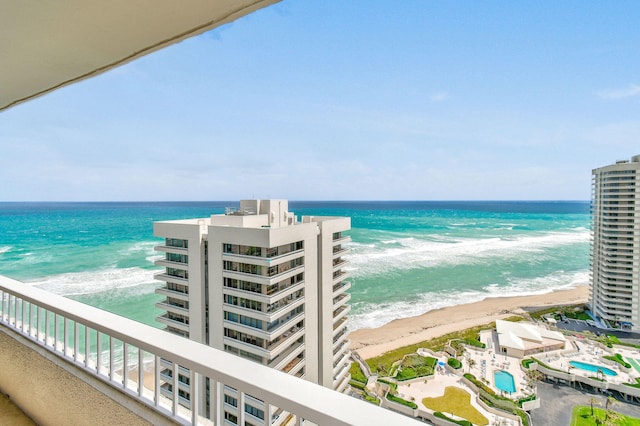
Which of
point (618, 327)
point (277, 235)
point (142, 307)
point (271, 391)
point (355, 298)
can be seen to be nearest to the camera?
point (271, 391)

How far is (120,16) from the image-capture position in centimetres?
77

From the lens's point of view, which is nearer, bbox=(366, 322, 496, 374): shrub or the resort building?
bbox=(366, 322, 496, 374): shrub

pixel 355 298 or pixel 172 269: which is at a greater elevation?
pixel 172 269

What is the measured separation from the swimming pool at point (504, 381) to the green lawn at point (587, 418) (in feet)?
4.93

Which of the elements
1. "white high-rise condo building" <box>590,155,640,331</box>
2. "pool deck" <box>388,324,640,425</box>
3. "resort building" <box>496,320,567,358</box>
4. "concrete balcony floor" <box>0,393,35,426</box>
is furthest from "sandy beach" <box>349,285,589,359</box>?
"concrete balcony floor" <box>0,393,35,426</box>

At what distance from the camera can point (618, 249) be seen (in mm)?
15352

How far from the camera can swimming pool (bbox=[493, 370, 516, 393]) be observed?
9.32m

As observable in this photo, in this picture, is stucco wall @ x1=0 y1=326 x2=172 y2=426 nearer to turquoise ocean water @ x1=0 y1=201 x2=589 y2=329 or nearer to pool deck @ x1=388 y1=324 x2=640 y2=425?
pool deck @ x1=388 y1=324 x2=640 y2=425

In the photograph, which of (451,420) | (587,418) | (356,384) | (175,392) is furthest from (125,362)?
(587,418)

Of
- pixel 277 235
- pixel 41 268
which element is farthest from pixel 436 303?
pixel 41 268

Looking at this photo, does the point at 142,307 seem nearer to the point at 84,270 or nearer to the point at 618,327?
the point at 84,270

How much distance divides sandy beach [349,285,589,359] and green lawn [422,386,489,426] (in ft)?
10.2

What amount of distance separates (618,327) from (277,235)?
17523 mm

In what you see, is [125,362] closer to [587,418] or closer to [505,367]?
[587,418]
